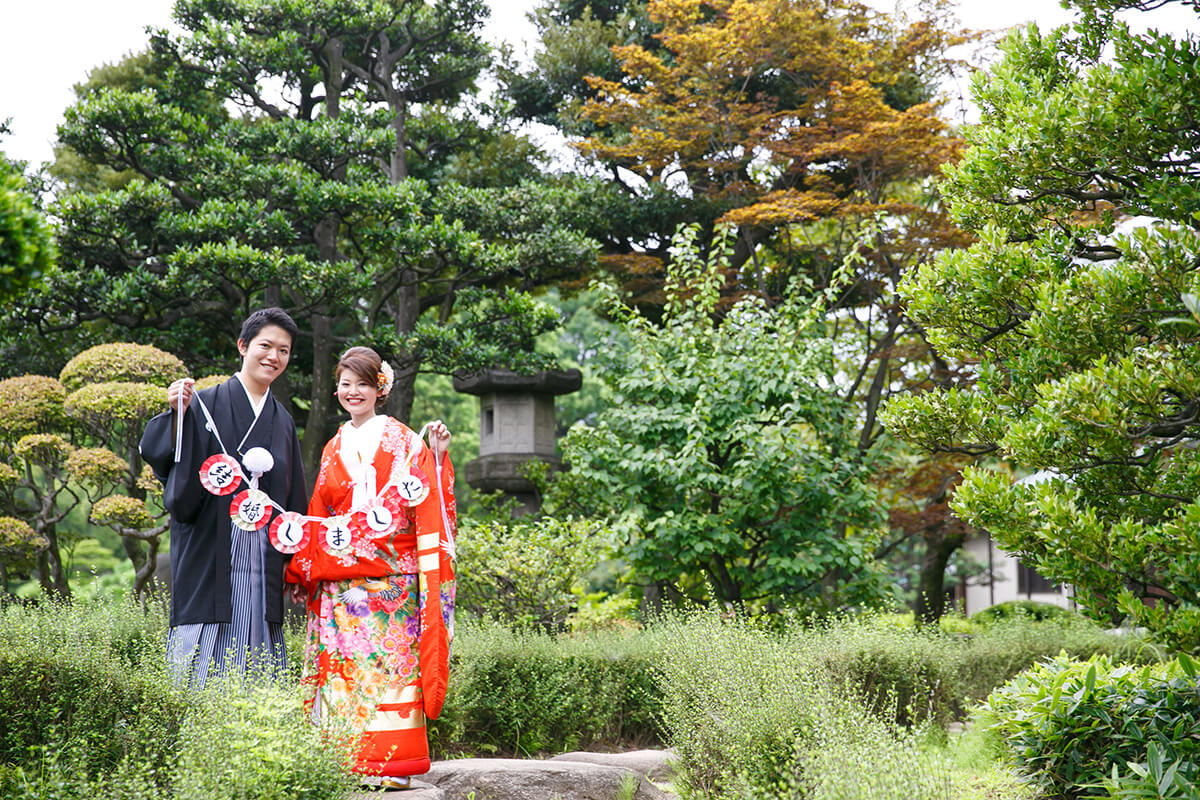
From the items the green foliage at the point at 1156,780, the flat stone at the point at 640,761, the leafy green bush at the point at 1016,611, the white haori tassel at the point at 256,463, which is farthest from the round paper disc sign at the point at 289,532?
the leafy green bush at the point at 1016,611

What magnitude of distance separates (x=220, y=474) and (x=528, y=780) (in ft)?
5.83

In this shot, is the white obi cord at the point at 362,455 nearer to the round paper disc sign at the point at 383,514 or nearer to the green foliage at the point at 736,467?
the round paper disc sign at the point at 383,514

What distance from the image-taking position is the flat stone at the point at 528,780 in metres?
3.91

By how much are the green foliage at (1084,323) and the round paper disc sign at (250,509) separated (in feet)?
8.15

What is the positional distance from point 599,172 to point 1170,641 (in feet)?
30.5

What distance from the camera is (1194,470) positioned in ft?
9.39

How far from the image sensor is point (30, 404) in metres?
7.36

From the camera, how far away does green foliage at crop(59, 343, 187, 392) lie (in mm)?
7328

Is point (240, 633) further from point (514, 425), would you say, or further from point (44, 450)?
point (514, 425)

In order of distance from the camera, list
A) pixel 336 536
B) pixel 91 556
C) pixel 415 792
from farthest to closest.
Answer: pixel 91 556 → pixel 336 536 → pixel 415 792

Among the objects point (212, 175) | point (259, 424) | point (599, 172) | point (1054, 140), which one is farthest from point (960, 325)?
point (599, 172)

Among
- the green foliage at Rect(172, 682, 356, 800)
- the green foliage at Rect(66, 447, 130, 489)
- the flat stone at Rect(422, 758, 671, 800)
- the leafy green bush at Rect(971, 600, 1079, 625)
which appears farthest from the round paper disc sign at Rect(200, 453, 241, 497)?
the leafy green bush at Rect(971, 600, 1079, 625)

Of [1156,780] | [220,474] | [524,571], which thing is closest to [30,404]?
[524,571]

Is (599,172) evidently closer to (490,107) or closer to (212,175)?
(490,107)
